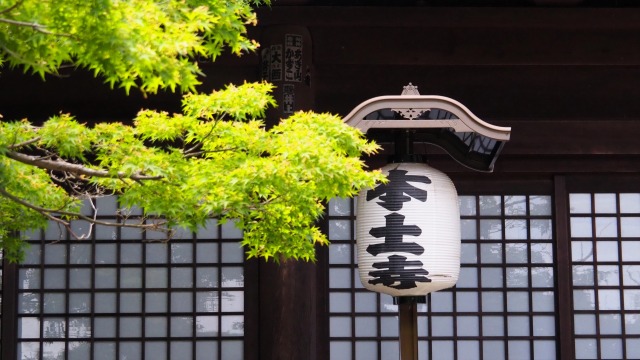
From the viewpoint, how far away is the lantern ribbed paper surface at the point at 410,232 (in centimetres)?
717

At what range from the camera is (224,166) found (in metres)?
5.94

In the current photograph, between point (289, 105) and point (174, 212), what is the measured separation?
8.95ft

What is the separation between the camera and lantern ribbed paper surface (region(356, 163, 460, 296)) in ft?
23.5

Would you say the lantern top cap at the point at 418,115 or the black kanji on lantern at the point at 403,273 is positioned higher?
the lantern top cap at the point at 418,115

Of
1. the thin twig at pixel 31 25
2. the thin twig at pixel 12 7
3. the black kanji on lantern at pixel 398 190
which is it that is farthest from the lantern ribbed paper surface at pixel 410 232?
the thin twig at pixel 12 7

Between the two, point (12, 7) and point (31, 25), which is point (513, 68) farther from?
point (12, 7)

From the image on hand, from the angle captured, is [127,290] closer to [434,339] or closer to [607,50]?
[434,339]

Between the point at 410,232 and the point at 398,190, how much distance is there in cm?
30

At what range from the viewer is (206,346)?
9898 millimetres

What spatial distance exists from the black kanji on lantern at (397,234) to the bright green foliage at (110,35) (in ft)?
8.72

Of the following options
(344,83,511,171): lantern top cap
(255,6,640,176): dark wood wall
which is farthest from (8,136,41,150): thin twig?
(255,6,640,176): dark wood wall

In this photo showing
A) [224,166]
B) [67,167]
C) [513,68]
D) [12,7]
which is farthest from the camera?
[513,68]

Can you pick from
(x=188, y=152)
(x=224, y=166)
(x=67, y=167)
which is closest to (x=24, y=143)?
(x=67, y=167)

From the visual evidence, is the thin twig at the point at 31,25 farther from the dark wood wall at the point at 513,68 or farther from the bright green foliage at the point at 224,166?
the dark wood wall at the point at 513,68
